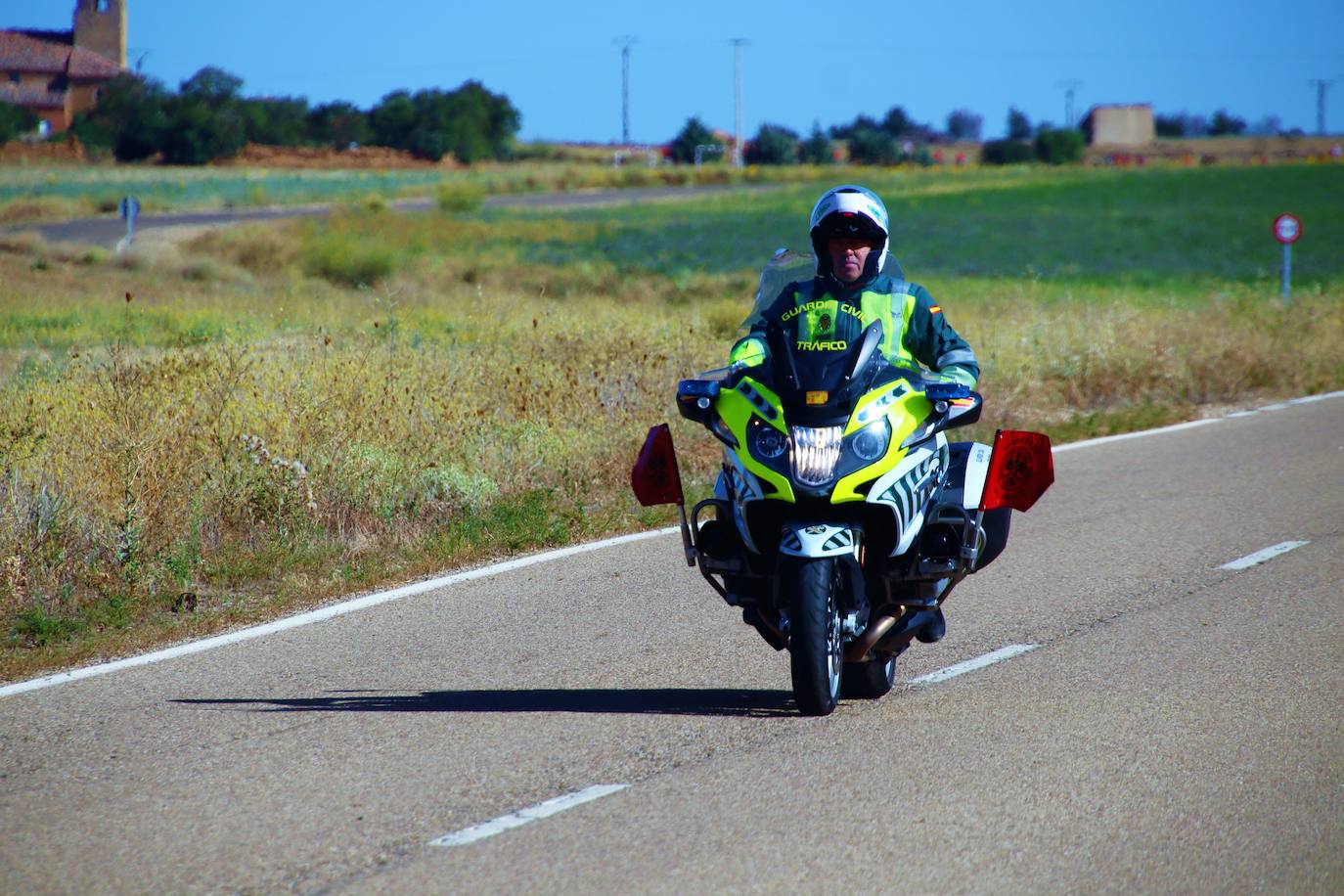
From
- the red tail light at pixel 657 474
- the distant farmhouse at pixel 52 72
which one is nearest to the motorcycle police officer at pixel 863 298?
the red tail light at pixel 657 474

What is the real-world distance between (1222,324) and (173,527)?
15.5 m

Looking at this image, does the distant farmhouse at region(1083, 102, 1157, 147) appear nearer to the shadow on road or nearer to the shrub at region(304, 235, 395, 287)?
the shrub at region(304, 235, 395, 287)

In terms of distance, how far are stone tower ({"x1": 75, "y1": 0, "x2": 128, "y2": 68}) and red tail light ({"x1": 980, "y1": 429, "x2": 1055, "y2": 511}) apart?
111120 millimetres

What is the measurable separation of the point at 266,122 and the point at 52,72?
43.4 ft

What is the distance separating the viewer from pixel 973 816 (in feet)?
16.1

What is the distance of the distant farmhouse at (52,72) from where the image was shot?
90.6 m

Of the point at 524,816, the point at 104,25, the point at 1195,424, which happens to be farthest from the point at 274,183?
the point at 524,816

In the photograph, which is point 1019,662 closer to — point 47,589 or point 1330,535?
point 1330,535

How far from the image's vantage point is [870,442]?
5.61m

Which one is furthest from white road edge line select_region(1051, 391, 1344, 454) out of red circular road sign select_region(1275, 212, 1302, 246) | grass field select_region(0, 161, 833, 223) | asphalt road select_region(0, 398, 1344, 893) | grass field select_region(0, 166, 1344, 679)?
grass field select_region(0, 161, 833, 223)

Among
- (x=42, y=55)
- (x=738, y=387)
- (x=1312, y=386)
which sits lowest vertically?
(x=1312, y=386)

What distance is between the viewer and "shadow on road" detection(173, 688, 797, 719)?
6.20 metres

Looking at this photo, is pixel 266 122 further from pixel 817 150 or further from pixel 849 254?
pixel 849 254

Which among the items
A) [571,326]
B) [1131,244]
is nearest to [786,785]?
[571,326]
